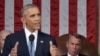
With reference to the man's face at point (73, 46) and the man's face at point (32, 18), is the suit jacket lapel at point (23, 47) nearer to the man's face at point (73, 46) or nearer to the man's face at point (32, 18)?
the man's face at point (32, 18)

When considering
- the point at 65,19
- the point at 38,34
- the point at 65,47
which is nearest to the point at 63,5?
the point at 65,19

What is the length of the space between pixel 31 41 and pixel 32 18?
0.16 metres

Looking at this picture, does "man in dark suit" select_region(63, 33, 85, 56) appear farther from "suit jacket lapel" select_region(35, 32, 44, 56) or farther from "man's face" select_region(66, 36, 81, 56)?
"suit jacket lapel" select_region(35, 32, 44, 56)

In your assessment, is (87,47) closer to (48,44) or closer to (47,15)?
(47,15)

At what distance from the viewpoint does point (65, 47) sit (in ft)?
13.1

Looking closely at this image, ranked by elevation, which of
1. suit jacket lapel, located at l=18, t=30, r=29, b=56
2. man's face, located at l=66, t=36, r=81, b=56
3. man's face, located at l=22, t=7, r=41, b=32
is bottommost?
man's face, located at l=66, t=36, r=81, b=56

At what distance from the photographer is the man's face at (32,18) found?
241cm

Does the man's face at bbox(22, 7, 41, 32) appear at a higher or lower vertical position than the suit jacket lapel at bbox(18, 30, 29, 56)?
higher

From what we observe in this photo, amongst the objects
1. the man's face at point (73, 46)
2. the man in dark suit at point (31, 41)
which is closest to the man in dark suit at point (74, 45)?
the man's face at point (73, 46)

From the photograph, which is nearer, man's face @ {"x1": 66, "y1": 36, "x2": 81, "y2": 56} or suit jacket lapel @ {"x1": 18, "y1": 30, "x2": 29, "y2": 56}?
suit jacket lapel @ {"x1": 18, "y1": 30, "x2": 29, "y2": 56}

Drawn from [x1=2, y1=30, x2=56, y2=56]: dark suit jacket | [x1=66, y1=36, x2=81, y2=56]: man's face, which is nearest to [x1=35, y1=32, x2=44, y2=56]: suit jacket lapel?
[x1=2, y1=30, x2=56, y2=56]: dark suit jacket

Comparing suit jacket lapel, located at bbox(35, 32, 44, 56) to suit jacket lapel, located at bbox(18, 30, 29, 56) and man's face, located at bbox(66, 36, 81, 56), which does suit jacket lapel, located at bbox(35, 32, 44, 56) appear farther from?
man's face, located at bbox(66, 36, 81, 56)

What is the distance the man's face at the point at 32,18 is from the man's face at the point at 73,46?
132cm

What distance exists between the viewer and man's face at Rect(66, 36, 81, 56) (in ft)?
12.3
